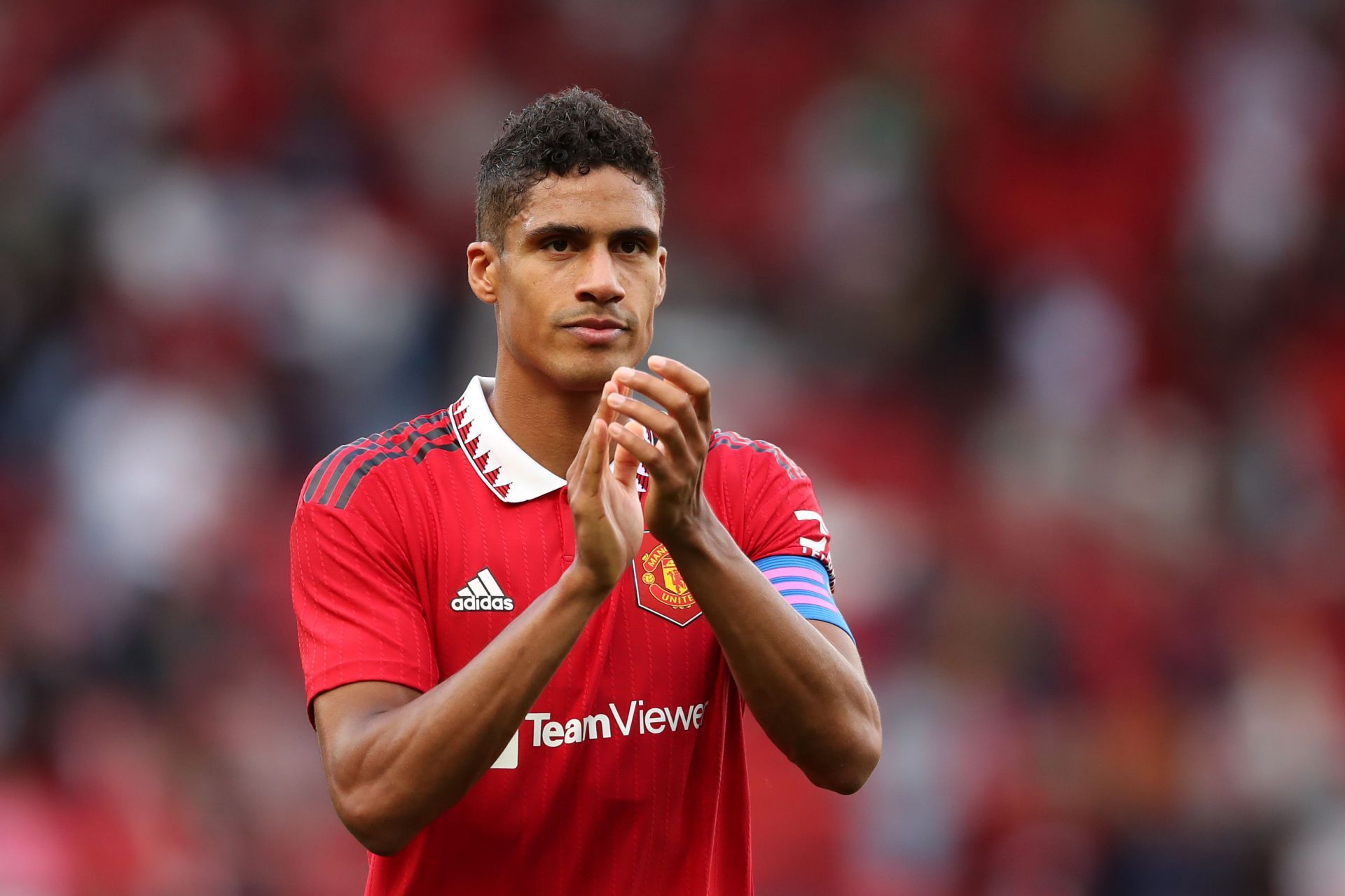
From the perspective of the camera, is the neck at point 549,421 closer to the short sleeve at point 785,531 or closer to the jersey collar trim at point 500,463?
the jersey collar trim at point 500,463

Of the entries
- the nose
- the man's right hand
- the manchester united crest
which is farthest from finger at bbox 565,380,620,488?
the manchester united crest

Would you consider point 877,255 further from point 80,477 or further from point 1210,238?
point 80,477

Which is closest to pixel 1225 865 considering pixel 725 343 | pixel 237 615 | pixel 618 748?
pixel 725 343

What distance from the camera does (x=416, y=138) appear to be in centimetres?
957

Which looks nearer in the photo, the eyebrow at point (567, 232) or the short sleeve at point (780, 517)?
the eyebrow at point (567, 232)

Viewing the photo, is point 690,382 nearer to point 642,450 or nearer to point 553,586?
point 642,450

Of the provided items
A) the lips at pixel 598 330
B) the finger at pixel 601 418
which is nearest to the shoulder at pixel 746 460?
the lips at pixel 598 330

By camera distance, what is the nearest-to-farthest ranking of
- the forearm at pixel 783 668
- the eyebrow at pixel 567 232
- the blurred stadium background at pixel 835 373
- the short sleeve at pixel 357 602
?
1. the forearm at pixel 783 668
2. the short sleeve at pixel 357 602
3. the eyebrow at pixel 567 232
4. the blurred stadium background at pixel 835 373

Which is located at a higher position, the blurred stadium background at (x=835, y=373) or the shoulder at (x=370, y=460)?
the blurred stadium background at (x=835, y=373)

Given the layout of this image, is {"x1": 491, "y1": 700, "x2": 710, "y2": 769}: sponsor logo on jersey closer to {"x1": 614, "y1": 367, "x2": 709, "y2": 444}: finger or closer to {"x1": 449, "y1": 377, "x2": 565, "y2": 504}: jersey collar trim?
{"x1": 449, "y1": 377, "x2": 565, "y2": 504}: jersey collar trim

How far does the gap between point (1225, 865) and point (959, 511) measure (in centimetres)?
215

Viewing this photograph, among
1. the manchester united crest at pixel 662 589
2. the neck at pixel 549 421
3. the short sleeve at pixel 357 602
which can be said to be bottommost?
the short sleeve at pixel 357 602

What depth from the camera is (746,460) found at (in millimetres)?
3328

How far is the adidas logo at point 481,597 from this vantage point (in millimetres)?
Answer: 3084
